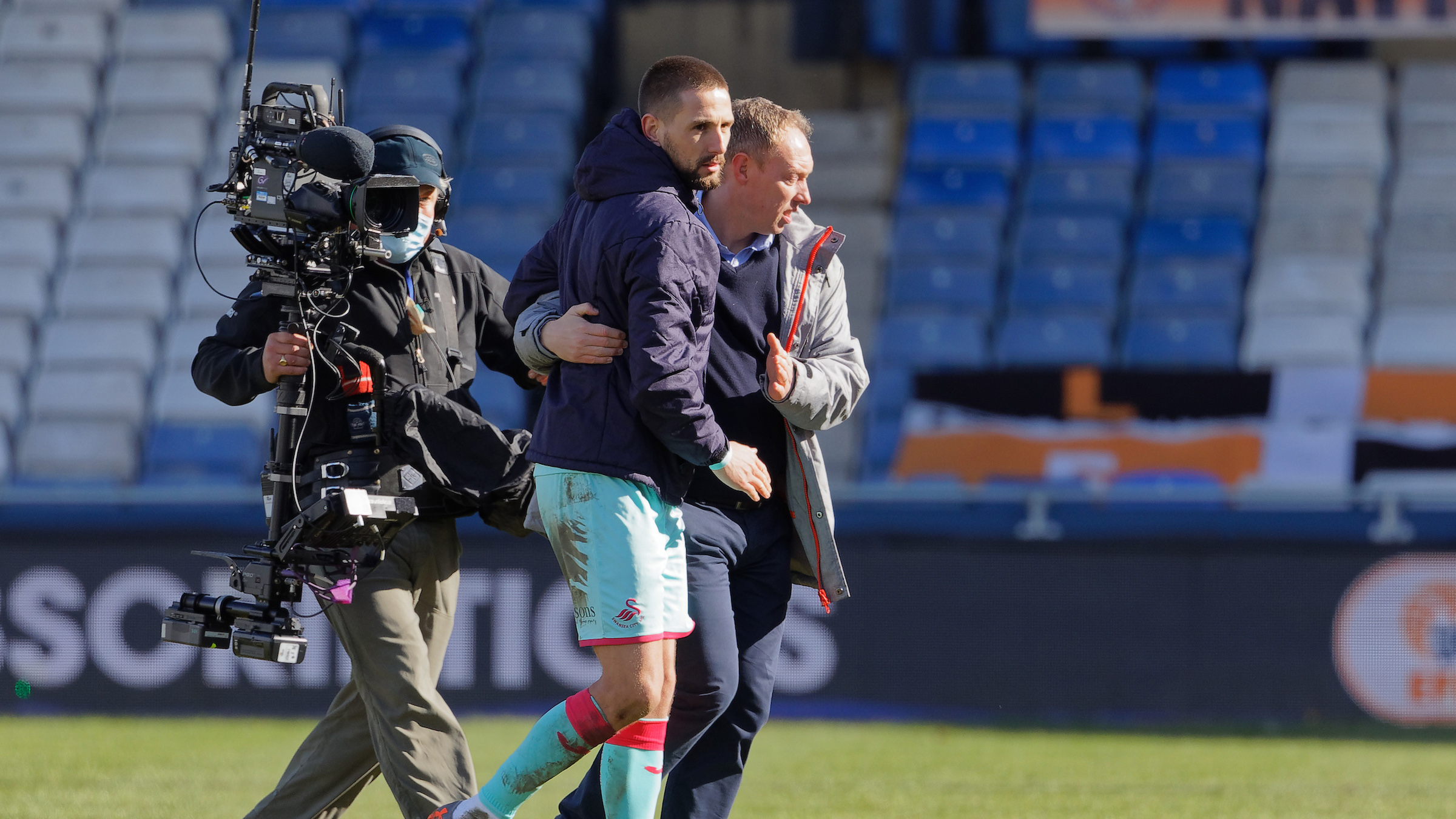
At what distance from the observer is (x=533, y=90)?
43.2 ft

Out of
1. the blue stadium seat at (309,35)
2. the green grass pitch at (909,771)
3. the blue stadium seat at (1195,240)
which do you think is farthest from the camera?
the blue stadium seat at (309,35)

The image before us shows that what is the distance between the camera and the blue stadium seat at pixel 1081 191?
1220 cm

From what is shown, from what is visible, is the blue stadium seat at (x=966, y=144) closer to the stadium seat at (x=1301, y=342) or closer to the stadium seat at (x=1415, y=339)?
the stadium seat at (x=1301, y=342)

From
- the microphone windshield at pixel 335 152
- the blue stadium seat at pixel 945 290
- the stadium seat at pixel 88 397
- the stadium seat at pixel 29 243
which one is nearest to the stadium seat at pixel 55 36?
the stadium seat at pixel 29 243

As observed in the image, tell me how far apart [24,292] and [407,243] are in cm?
916

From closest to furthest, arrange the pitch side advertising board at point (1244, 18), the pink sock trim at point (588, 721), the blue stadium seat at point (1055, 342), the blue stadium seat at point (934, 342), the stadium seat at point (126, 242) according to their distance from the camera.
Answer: the pink sock trim at point (588, 721) < the blue stadium seat at point (1055, 342) < the blue stadium seat at point (934, 342) < the pitch side advertising board at point (1244, 18) < the stadium seat at point (126, 242)

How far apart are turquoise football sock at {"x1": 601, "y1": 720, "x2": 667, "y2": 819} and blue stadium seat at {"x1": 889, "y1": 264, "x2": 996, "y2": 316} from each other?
8295 mm

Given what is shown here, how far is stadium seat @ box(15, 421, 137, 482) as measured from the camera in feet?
35.4

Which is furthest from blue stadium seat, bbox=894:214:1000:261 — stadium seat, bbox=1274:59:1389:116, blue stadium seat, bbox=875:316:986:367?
stadium seat, bbox=1274:59:1389:116

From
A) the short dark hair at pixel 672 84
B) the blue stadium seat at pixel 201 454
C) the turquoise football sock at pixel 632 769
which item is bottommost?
the blue stadium seat at pixel 201 454

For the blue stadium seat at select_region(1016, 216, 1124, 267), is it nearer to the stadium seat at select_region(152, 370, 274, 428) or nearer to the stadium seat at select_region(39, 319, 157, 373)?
the stadium seat at select_region(152, 370, 274, 428)

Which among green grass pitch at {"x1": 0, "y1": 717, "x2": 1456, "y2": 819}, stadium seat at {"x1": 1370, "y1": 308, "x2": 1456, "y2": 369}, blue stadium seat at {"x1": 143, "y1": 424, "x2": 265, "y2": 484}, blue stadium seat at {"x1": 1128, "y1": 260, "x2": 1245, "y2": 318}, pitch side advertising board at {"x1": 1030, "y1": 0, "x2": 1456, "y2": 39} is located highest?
pitch side advertising board at {"x1": 1030, "y1": 0, "x2": 1456, "y2": 39}

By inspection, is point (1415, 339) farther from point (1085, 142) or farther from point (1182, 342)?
point (1085, 142)

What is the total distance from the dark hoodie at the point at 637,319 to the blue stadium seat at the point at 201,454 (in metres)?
7.44
